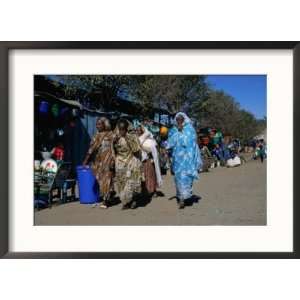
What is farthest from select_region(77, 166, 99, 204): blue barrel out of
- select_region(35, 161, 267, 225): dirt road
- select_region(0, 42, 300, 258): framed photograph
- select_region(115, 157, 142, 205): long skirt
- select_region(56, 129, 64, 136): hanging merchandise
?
select_region(56, 129, 64, 136): hanging merchandise

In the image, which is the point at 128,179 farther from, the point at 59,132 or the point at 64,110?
the point at 64,110

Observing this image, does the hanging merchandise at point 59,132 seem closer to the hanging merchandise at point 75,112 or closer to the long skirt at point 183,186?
the hanging merchandise at point 75,112

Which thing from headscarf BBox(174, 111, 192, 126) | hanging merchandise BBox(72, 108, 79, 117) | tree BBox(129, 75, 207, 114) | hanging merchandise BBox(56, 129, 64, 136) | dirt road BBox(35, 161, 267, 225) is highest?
tree BBox(129, 75, 207, 114)

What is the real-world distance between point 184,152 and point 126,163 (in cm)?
79

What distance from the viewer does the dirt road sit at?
6.36 m

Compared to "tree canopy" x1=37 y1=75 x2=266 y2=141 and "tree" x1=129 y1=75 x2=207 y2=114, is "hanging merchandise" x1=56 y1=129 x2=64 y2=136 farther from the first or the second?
"tree" x1=129 y1=75 x2=207 y2=114

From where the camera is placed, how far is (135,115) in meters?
6.65

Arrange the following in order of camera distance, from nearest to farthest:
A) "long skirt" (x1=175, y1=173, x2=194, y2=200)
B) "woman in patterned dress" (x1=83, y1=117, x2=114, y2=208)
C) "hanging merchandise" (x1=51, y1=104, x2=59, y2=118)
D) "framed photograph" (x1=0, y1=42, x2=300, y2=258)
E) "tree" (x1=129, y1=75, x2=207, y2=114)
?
"framed photograph" (x1=0, y1=42, x2=300, y2=258) < "tree" (x1=129, y1=75, x2=207, y2=114) < "hanging merchandise" (x1=51, y1=104, x2=59, y2=118) < "long skirt" (x1=175, y1=173, x2=194, y2=200) < "woman in patterned dress" (x1=83, y1=117, x2=114, y2=208)

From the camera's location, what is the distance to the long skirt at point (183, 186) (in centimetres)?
656

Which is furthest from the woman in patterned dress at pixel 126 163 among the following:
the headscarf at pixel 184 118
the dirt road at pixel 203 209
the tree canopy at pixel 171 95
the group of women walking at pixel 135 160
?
the headscarf at pixel 184 118

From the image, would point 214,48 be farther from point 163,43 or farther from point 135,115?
point 135,115

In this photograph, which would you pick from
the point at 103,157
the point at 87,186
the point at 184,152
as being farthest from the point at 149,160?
the point at 87,186

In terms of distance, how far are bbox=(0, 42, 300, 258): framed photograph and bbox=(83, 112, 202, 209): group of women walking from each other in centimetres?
1

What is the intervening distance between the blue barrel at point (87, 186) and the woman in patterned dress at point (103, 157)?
A: 0.20ft
